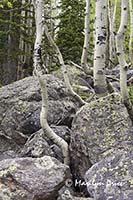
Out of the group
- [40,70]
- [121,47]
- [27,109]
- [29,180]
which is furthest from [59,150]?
[121,47]

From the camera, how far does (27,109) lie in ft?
27.2

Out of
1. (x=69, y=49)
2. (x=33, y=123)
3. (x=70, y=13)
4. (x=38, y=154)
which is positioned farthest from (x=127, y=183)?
(x=70, y=13)

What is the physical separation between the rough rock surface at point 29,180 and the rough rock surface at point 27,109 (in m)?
3.16

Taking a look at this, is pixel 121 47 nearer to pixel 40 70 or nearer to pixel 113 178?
pixel 40 70

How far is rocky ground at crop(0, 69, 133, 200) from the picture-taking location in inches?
179

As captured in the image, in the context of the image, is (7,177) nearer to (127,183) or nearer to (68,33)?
(127,183)

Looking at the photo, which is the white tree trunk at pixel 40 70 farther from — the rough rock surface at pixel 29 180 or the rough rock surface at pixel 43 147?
the rough rock surface at pixel 29 180

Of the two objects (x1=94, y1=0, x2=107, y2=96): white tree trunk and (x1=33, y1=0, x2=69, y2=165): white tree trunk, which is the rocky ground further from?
(x1=94, y1=0, x2=107, y2=96): white tree trunk

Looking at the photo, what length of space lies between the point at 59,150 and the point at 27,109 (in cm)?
196

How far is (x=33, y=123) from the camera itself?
808cm

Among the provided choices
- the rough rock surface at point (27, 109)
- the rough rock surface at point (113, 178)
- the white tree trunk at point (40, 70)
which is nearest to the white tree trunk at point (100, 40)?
the white tree trunk at point (40, 70)

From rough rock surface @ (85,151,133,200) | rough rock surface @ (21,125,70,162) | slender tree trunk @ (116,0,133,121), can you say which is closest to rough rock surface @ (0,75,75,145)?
rough rock surface @ (21,125,70,162)

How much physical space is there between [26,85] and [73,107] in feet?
4.83

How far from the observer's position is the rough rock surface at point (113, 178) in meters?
4.35
